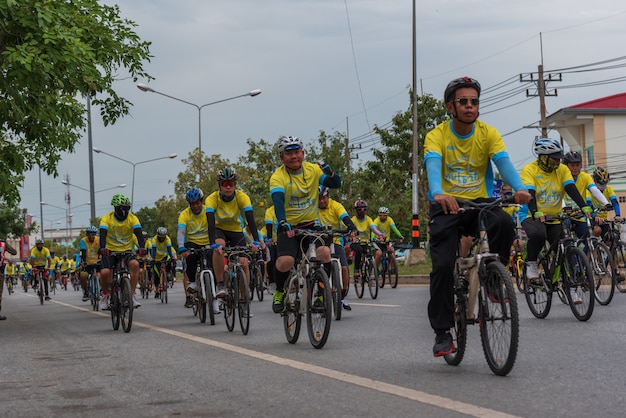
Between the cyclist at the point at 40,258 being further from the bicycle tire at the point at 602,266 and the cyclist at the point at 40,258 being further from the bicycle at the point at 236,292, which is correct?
the bicycle tire at the point at 602,266

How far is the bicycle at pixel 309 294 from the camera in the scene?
8.80 metres

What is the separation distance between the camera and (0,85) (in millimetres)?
16062

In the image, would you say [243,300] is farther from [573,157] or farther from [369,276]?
[369,276]

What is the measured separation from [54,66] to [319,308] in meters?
8.55

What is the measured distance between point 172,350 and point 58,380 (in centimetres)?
214

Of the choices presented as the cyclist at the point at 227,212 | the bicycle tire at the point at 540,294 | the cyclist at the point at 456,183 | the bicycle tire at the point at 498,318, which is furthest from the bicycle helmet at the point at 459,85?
the cyclist at the point at 227,212

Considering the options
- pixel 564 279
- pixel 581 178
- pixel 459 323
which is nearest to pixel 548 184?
pixel 564 279

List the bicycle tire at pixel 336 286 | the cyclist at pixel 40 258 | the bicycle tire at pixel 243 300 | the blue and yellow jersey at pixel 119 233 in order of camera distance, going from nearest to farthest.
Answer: the bicycle tire at pixel 336 286 → the bicycle tire at pixel 243 300 → the blue and yellow jersey at pixel 119 233 → the cyclist at pixel 40 258

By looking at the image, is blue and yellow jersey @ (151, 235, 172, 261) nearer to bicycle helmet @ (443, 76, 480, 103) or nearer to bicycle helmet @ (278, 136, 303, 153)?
bicycle helmet @ (278, 136, 303, 153)

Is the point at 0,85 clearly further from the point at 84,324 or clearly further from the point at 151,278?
the point at 151,278

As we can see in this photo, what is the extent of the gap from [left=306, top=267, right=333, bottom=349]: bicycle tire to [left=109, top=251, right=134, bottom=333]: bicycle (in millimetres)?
3832

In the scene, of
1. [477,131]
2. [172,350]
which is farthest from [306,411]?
[172,350]

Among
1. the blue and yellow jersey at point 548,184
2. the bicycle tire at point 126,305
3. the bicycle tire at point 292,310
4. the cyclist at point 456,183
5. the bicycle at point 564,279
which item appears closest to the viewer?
the cyclist at point 456,183

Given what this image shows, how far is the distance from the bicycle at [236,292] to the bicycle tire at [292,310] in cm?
139
